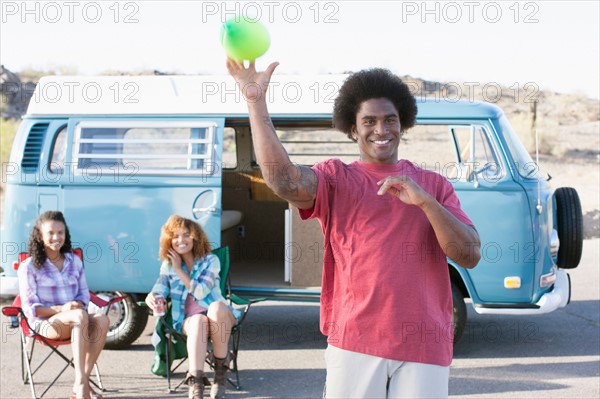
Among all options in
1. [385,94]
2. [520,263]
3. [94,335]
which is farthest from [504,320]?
[385,94]

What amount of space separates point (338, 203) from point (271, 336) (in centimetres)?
566

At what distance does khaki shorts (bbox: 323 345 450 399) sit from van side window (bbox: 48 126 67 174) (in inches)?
216

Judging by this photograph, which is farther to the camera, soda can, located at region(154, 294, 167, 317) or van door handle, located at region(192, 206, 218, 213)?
van door handle, located at region(192, 206, 218, 213)

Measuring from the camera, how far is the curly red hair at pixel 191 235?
6734 mm

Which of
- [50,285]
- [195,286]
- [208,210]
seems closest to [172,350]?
[195,286]

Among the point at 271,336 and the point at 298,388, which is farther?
the point at 271,336

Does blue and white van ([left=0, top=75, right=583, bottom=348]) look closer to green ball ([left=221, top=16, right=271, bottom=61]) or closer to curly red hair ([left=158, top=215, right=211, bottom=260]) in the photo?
curly red hair ([left=158, top=215, right=211, bottom=260])

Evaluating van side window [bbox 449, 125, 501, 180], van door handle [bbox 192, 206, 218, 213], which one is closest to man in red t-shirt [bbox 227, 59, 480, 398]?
van side window [bbox 449, 125, 501, 180]

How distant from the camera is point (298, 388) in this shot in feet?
21.3

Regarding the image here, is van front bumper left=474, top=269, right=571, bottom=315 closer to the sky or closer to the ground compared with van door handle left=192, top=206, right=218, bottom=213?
closer to the ground

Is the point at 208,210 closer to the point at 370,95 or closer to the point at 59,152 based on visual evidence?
the point at 59,152

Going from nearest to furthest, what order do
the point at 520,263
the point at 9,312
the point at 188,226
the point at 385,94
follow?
the point at 385,94 → the point at 9,312 → the point at 188,226 → the point at 520,263

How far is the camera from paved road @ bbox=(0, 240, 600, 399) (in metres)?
6.42

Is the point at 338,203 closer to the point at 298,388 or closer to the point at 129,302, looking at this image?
the point at 298,388
